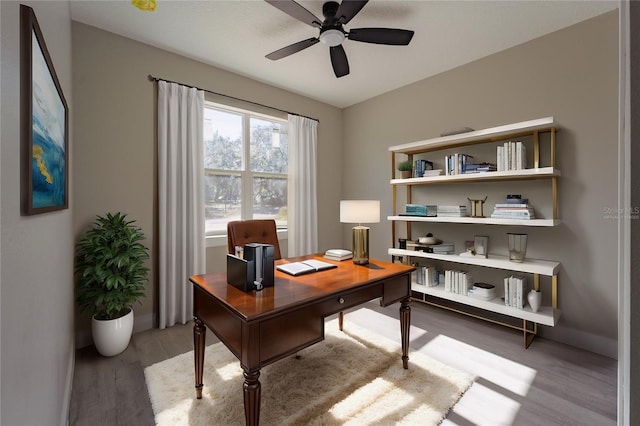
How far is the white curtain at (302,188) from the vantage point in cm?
382

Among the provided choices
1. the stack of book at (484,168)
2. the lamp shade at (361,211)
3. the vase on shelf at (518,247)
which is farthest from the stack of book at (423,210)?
the lamp shade at (361,211)

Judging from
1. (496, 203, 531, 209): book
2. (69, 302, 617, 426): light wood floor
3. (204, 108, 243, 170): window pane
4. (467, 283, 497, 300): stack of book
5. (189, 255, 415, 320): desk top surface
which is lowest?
(69, 302, 617, 426): light wood floor

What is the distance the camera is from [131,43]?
2.65 m

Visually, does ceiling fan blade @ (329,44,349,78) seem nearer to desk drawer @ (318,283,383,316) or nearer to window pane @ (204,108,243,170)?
window pane @ (204,108,243,170)

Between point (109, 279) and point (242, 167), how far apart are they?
1820 mm

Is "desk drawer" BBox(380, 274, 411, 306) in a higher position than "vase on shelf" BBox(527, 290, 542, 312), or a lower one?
higher

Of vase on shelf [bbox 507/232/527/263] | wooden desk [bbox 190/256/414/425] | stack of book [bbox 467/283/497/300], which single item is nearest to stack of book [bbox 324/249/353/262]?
wooden desk [bbox 190/256/414/425]

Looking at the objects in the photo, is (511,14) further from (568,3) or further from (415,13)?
(415,13)

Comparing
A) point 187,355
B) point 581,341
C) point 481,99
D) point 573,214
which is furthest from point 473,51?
point 187,355

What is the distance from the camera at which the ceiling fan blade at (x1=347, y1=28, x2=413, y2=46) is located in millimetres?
2049

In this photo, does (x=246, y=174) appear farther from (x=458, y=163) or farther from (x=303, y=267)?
(x=458, y=163)

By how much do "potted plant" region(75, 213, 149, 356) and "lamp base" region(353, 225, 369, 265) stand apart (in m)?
1.77

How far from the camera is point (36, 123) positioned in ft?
2.97

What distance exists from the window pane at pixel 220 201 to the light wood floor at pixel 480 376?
110 cm
